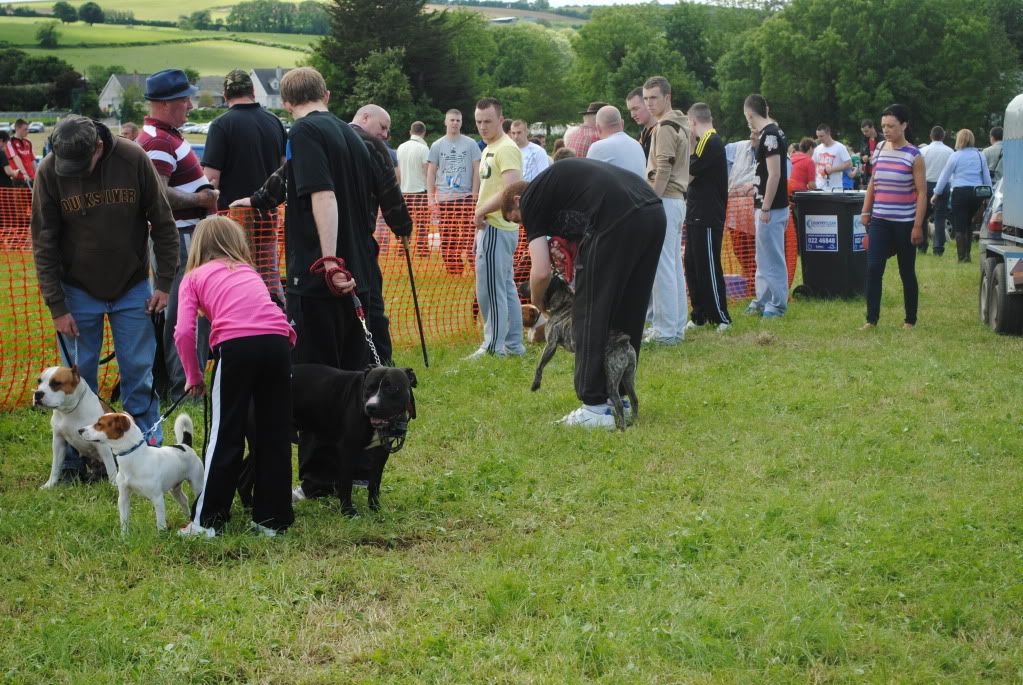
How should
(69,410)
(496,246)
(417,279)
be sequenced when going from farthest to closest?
(417,279)
(496,246)
(69,410)

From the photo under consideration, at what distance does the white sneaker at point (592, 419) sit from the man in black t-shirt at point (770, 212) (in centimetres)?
492

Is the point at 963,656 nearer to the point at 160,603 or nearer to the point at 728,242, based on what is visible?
the point at 160,603

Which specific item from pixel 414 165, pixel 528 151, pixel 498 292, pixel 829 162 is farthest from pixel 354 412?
pixel 829 162

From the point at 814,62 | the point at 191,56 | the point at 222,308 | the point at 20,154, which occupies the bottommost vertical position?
the point at 222,308

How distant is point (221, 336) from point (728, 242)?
10388 millimetres

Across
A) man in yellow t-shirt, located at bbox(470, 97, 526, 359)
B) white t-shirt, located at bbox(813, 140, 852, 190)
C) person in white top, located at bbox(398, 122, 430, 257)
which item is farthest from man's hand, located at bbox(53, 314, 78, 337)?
white t-shirt, located at bbox(813, 140, 852, 190)

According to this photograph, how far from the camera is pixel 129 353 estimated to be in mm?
6086

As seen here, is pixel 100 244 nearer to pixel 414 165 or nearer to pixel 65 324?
pixel 65 324

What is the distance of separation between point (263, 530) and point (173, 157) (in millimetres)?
2835

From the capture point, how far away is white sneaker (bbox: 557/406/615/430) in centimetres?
699

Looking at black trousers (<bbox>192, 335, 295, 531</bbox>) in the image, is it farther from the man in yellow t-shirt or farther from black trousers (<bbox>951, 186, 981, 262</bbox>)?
black trousers (<bbox>951, 186, 981, 262</bbox>)

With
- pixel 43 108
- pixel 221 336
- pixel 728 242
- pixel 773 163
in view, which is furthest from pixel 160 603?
pixel 43 108

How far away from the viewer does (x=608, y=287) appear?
6648 millimetres

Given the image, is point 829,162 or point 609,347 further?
point 829,162
